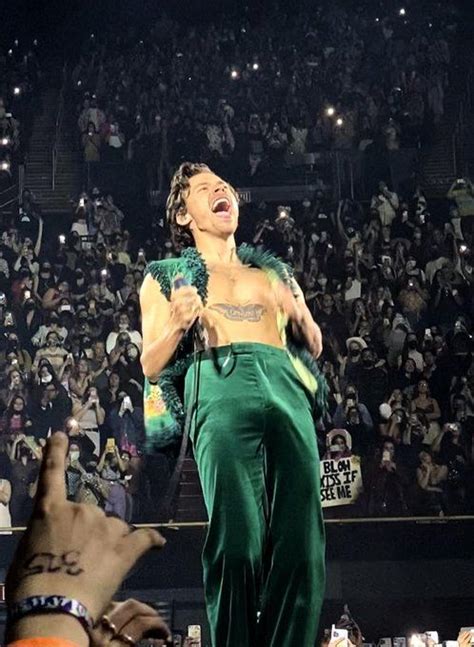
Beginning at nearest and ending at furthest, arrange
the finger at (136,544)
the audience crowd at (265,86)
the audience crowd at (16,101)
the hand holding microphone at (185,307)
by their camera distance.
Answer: the finger at (136,544) → the hand holding microphone at (185,307) → the audience crowd at (265,86) → the audience crowd at (16,101)

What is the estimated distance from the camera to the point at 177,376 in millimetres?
2375

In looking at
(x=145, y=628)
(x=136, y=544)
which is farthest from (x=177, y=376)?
(x=136, y=544)

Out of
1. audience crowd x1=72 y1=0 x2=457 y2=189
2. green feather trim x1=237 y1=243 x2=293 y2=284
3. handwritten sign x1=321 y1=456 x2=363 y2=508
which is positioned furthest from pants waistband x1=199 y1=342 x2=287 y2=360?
audience crowd x1=72 y1=0 x2=457 y2=189

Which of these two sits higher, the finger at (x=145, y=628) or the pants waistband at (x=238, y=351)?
the pants waistband at (x=238, y=351)

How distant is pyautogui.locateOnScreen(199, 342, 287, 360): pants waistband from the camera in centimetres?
229

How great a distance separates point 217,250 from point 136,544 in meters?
1.59

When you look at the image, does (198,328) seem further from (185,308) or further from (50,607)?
(50,607)

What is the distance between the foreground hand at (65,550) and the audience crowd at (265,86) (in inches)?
360

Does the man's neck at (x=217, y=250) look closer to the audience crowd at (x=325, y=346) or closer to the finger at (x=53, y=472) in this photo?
the finger at (x=53, y=472)

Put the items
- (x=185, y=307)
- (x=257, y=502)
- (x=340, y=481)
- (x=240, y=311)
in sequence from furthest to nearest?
(x=340, y=481), (x=240, y=311), (x=185, y=307), (x=257, y=502)

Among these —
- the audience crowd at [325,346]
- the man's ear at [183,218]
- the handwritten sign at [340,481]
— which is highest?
the man's ear at [183,218]

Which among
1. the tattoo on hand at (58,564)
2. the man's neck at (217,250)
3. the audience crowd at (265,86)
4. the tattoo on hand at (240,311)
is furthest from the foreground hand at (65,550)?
the audience crowd at (265,86)

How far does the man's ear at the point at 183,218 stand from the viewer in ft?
8.36

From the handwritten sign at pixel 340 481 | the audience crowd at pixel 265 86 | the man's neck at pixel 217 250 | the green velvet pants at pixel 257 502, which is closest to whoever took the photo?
the green velvet pants at pixel 257 502
